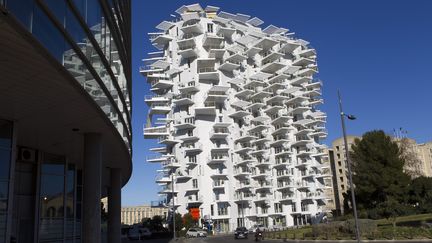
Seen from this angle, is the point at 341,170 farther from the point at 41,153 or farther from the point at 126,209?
the point at 41,153

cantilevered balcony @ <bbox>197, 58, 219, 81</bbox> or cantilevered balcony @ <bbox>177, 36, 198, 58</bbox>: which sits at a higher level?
cantilevered balcony @ <bbox>177, 36, 198, 58</bbox>

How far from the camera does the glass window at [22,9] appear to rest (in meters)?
9.13

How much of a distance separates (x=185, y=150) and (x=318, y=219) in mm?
31499

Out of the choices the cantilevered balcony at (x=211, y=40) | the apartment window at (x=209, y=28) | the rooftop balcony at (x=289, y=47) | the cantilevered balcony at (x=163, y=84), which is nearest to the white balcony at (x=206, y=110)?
the cantilevered balcony at (x=163, y=84)

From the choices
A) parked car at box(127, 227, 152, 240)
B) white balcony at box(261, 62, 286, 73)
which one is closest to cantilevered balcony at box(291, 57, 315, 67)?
white balcony at box(261, 62, 286, 73)

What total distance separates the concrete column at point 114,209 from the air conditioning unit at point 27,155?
10.8m

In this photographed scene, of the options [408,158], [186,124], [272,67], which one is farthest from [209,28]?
[408,158]

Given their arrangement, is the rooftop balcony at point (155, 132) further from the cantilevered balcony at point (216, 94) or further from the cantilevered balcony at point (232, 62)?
the cantilevered balcony at point (232, 62)

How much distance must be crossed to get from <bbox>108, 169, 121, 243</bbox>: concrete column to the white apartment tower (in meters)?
51.0

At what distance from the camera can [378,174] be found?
65.3 meters

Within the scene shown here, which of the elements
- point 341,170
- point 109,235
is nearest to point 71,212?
point 109,235

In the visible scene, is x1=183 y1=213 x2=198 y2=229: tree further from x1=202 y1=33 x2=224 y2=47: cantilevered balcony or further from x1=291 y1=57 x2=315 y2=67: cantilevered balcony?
x1=291 y1=57 x2=315 y2=67: cantilevered balcony

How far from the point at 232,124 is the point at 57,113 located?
76137 millimetres

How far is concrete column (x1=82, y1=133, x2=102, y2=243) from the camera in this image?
61.5 feet
